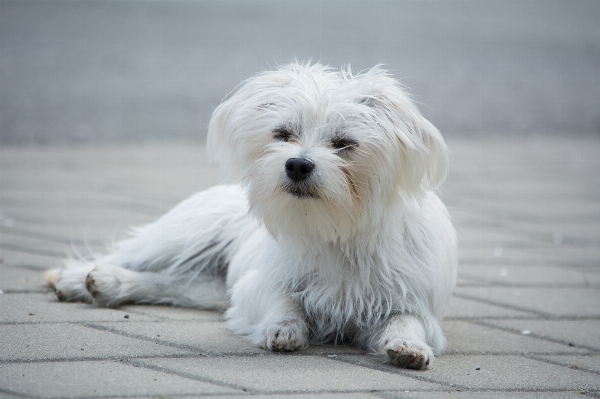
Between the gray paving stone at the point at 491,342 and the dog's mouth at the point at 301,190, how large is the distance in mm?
1012

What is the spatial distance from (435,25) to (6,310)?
19928 millimetres

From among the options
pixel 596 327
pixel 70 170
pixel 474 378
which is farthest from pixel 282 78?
pixel 70 170

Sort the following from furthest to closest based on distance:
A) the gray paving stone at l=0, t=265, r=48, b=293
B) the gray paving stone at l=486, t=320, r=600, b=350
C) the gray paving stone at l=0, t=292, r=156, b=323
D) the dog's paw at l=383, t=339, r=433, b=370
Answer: the gray paving stone at l=0, t=265, r=48, b=293, the gray paving stone at l=486, t=320, r=600, b=350, the gray paving stone at l=0, t=292, r=156, b=323, the dog's paw at l=383, t=339, r=433, b=370

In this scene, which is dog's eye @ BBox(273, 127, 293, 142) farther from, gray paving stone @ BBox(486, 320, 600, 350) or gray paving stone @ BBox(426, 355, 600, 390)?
gray paving stone @ BBox(486, 320, 600, 350)

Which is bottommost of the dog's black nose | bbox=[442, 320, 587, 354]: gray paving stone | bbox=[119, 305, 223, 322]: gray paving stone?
bbox=[119, 305, 223, 322]: gray paving stone

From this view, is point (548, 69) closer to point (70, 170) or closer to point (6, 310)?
point (70, 170)

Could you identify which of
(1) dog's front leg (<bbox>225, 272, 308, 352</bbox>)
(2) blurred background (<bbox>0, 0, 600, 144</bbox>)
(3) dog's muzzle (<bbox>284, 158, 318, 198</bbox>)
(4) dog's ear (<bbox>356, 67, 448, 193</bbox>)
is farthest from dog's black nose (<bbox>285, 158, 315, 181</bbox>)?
(2) blurred background (<bbox>0, 0, 600, 144</bbox>)

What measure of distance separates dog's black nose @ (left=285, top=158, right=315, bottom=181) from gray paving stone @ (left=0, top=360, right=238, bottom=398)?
0.95 metres

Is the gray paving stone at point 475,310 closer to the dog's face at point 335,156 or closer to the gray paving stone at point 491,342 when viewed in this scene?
the gray paving stone at point 491,342

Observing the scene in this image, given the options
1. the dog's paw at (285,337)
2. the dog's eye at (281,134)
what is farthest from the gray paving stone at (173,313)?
the dog's eye at (281,134)

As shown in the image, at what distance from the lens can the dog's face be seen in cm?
371

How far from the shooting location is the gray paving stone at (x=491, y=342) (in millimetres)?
4082

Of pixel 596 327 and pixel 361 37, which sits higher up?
pixel 361 37

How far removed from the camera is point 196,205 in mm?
5129
